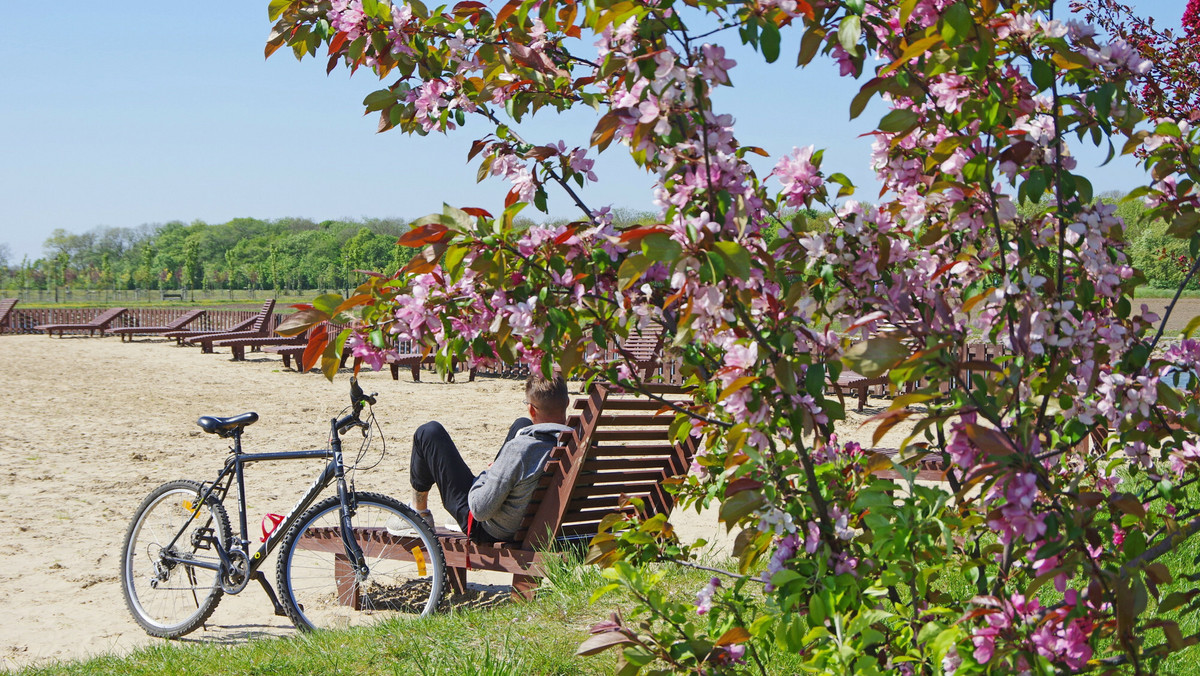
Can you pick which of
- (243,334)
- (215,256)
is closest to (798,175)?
(243,334)

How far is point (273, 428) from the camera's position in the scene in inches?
433

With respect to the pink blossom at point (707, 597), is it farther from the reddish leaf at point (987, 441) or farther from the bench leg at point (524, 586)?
the bench leg at point (524, 586)

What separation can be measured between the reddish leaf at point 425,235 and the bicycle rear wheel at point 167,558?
328 cm

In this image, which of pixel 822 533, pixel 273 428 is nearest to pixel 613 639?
pixel 822 533

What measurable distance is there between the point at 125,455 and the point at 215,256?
535ft

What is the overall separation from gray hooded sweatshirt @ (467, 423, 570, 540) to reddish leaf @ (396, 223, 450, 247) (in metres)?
2.91

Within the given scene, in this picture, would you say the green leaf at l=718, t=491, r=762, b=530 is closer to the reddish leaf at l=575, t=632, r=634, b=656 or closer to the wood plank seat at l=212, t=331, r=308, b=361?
the reddish leaf at l=575, t=632, r=634, b=656

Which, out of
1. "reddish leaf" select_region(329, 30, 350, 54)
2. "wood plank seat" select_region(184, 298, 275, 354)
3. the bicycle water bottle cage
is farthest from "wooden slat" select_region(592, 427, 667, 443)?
"wood plank seat" select_region(184, 298, 275, 354)

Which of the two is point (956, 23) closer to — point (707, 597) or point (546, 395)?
point (707, 597)

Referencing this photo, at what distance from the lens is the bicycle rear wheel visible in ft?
14.7

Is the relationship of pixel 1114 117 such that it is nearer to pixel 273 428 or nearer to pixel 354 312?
pixel 354 312

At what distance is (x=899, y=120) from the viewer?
5.39ft

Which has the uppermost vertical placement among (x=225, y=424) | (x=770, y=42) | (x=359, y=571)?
(x=770, y=42)

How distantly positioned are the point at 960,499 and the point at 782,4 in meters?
1.07
